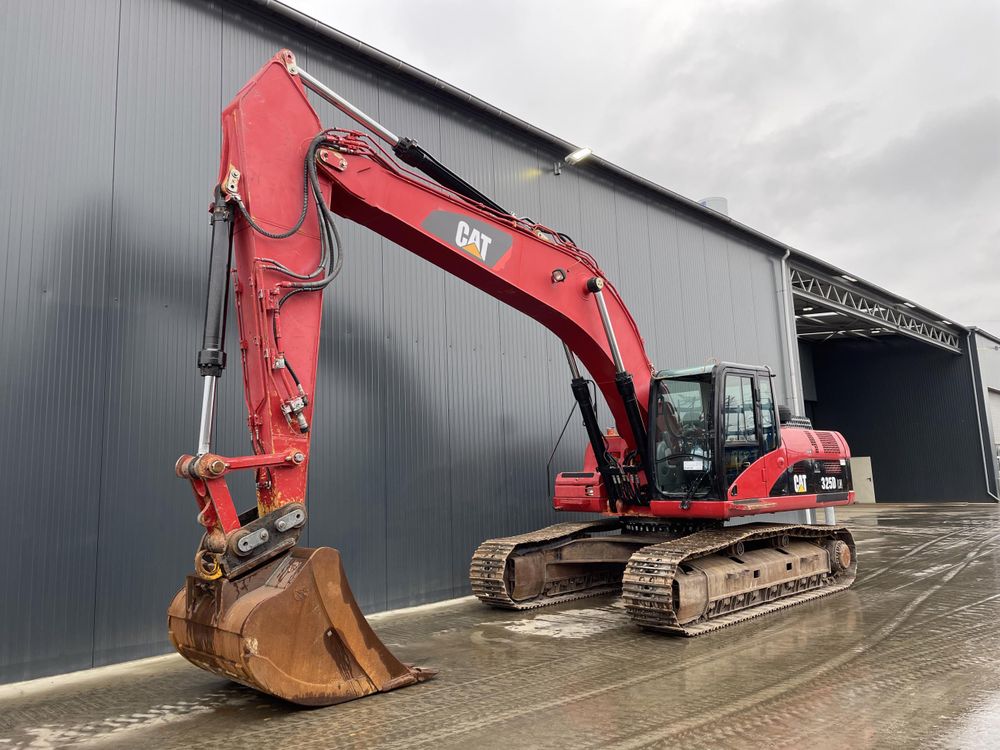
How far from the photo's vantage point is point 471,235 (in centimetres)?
674

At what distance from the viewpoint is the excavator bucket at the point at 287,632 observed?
4.45 metres

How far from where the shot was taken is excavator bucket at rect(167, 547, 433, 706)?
14.6 ft

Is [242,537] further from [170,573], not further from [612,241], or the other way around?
[612,241]

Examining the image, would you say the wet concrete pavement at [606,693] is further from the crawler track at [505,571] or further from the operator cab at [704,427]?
the operator cab at [704,427]

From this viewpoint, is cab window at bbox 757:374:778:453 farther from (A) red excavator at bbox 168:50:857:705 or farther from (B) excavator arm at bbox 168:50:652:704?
(B) excavator arm at bbox 168:50:652:704

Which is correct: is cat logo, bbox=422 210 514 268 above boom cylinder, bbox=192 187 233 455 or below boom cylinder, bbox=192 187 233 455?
above

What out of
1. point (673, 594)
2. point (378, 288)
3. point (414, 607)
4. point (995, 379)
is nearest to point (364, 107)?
point (378, 288)

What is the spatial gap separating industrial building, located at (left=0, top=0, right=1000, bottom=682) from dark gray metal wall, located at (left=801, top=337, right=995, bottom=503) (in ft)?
69.5

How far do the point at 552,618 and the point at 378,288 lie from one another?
4563 millimetres

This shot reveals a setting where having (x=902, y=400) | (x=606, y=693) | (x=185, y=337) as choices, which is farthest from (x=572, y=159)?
(x=902, y=400)

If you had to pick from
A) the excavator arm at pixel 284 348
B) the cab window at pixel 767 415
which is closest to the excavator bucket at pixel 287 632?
the excavator arm at pixel 284 348

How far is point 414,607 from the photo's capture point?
8781 mm

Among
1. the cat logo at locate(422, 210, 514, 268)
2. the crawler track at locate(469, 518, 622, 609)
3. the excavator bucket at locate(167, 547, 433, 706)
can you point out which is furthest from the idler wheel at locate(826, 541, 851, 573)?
the excavator bucket at locate(167, 547, 433, 706)

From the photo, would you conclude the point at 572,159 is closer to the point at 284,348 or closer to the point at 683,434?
the point at 683,434
